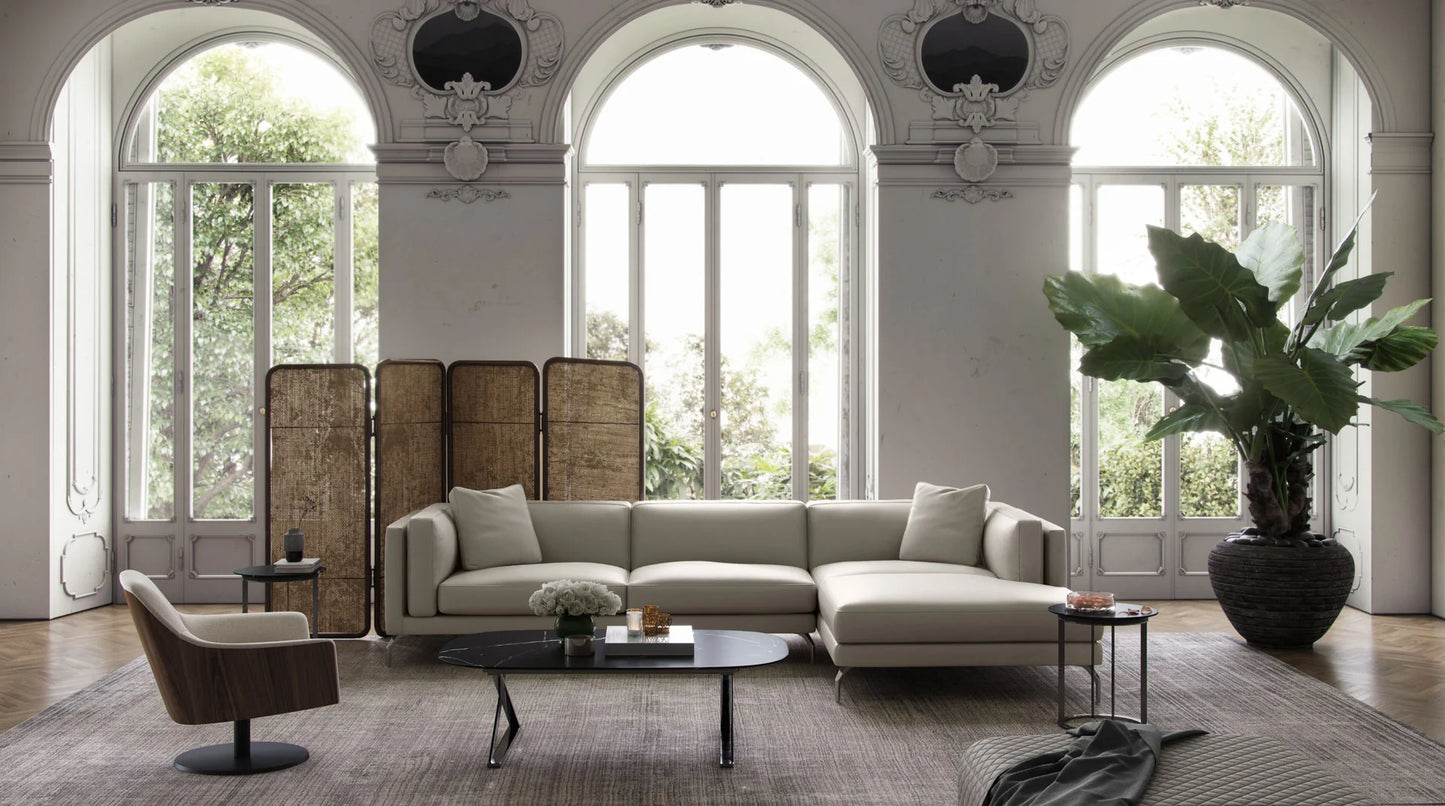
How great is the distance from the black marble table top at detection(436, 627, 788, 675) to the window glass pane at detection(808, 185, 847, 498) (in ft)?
9.88

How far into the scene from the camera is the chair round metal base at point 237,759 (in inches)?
153

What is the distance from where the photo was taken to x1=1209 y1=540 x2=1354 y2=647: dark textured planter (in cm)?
582

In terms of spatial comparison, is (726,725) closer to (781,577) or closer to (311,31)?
(781,577)

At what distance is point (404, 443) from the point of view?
20.2 ft

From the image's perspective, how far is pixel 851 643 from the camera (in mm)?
4895

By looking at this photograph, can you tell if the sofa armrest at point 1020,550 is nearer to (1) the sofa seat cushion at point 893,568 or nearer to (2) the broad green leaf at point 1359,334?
(1) the sofa seat cushion at point 893,568

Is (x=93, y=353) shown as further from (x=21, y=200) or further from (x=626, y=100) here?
(x=626, y=100)

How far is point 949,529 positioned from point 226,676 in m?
3.50

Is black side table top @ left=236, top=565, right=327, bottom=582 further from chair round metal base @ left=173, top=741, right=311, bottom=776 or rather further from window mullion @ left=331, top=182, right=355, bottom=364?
window mullion @ left=331, top=182, right=355, bottom=364

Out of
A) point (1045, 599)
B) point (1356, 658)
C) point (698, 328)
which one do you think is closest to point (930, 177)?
point (698, 328)

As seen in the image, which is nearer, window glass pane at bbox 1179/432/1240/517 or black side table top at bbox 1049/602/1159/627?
black side table top at bbox 1049/602/1159/627

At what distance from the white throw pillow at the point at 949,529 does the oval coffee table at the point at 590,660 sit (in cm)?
159

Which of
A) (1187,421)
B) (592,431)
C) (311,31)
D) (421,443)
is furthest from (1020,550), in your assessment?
(311,31)

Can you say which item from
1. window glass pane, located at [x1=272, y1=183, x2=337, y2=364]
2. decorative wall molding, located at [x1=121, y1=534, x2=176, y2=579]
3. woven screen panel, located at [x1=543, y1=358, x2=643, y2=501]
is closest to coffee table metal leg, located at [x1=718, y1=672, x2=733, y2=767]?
woven screen panel, located at [x1=543, y1=358, x2=643, y2=501]
